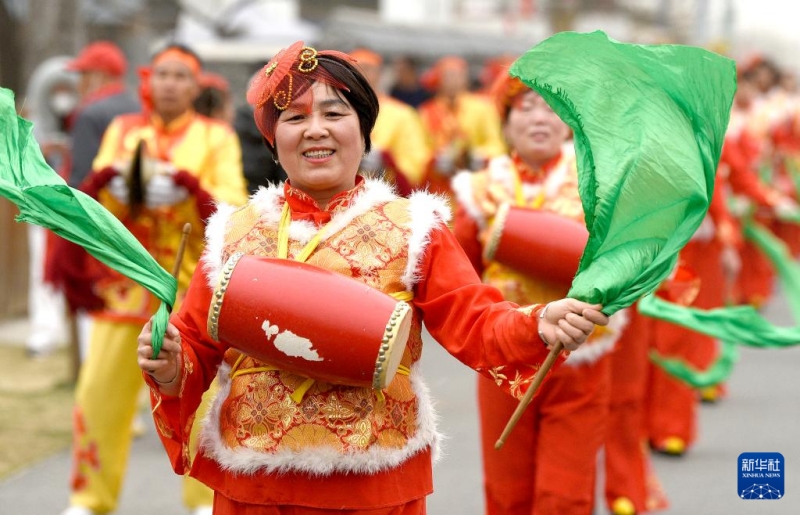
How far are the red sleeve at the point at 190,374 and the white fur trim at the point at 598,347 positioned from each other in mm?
1619

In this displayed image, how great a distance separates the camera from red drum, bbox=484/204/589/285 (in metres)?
4.35

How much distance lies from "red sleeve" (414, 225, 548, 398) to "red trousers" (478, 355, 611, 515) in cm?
134

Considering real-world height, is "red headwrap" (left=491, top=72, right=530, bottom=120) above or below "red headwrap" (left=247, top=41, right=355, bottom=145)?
above

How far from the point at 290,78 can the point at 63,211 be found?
610mm

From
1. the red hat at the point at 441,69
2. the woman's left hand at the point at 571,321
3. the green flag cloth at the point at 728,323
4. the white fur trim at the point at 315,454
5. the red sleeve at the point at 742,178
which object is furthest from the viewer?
the red hat at the point at 441,69

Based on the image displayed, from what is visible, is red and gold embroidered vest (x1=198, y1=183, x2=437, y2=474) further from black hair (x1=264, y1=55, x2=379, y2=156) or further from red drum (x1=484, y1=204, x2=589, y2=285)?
red drum (x1=484, y1=204, x2=589, y2=285)

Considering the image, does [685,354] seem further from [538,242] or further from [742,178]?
[538,242]

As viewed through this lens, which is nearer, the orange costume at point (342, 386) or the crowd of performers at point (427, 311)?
the orange costume at point (342, 386)

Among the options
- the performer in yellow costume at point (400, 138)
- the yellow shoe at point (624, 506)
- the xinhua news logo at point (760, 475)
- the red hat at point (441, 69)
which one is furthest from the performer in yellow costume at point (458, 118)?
the xinhua news logo at point (760, 475)

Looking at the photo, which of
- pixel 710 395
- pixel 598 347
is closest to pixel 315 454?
pixel 598 347

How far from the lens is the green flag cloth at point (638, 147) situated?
276 centimetres

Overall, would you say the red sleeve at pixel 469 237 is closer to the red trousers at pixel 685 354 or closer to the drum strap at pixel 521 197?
the drum strap at pixel 521 197

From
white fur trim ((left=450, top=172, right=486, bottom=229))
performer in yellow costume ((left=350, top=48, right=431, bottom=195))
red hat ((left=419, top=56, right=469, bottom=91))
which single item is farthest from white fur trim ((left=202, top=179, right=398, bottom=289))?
red hat ((left=419, top=56, right=469, bottom=91))

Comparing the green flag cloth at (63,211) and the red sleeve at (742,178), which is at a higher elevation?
the red sleeve at (742,178)
